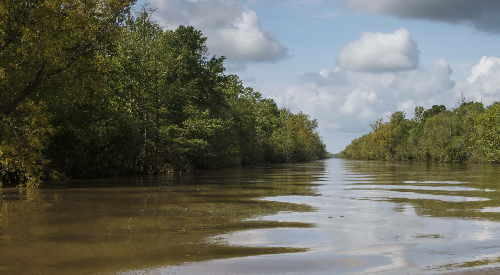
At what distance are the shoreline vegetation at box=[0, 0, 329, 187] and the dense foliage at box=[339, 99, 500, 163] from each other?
118 ft

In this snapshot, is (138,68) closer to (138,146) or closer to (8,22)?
(138,146)

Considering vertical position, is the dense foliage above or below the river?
above

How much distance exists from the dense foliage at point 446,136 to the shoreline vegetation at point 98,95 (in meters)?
36.0

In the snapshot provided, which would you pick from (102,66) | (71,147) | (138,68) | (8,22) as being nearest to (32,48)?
(8,22)

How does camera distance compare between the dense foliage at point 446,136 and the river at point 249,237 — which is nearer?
the river at point 249,237

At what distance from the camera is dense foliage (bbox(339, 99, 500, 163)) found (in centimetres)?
6519

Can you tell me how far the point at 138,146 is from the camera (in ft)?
101

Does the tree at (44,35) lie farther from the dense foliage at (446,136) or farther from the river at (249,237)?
the dense foliage at (446,136)

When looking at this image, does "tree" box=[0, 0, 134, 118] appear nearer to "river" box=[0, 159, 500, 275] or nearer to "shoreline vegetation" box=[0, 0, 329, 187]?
"shoreline vegetation" box=[0, 0, 329, 187]

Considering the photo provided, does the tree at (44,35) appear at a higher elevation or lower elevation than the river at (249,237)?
higher

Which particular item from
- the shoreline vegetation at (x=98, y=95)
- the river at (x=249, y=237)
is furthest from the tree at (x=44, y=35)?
the river at (x=249, y=237)

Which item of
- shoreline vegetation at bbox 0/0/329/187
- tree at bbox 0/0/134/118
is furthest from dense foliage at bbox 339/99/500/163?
tree at bbox 0/0/134/118

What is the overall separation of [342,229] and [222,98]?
3711 cm

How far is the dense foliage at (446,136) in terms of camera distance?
65188 mm
